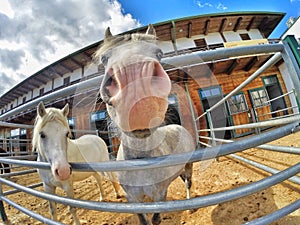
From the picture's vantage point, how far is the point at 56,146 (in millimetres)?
1197

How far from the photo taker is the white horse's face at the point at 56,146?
1029 millimetres

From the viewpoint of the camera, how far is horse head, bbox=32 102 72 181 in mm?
1038

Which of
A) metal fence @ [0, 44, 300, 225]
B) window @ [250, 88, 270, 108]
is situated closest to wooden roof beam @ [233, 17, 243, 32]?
window @ [250, 88, 270, 108]

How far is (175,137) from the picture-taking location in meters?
1.46

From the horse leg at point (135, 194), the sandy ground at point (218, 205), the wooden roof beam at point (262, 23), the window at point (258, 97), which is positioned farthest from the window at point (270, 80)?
the horse leg at point (135, 194)

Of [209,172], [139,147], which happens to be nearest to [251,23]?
[209,172]

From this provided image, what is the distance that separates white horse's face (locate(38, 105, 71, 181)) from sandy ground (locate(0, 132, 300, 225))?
1.02 meters

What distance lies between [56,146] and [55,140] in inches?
2.4

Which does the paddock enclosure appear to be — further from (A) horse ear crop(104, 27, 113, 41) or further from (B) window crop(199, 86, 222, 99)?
(B) window crop(199, 86, 222, 99)

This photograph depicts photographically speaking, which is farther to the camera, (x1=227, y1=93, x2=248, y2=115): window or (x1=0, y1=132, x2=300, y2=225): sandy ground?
(x1=227, y1=93, x2=248, y2=115): window

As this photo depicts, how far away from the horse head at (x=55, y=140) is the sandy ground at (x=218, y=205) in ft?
3.35

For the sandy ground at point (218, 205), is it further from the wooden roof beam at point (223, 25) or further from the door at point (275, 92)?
the wooden roof beam at point (223, 25)

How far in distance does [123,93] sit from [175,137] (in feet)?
3.09

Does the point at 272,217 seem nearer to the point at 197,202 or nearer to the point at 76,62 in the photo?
the point at 197,202
